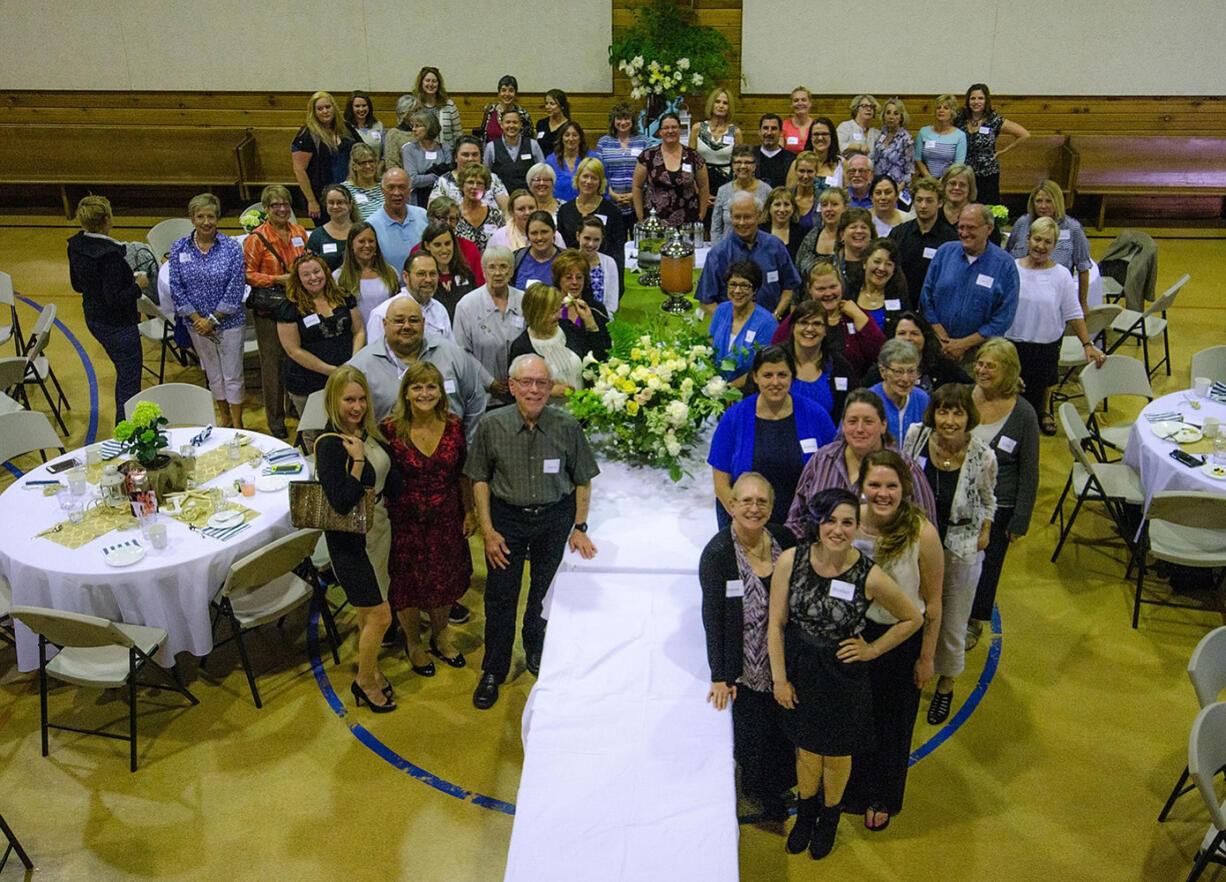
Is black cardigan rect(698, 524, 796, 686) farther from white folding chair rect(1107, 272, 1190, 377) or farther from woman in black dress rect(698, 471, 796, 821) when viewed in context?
white folding chair rect(1107, 272, 1190, 377)

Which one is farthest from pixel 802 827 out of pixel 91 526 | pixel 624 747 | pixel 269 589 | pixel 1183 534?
pixel 91 526

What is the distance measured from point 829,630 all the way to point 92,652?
3.29 meters

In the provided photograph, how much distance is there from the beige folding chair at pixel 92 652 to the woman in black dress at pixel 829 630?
8.90ft

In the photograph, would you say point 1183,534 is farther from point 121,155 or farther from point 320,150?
point 121,155

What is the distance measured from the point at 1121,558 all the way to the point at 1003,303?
1619 millimetres

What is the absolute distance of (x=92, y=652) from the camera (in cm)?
480

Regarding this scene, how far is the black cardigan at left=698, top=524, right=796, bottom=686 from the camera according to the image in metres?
3.76

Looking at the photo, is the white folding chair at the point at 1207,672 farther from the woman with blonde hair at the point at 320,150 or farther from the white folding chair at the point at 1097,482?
the woman with blonde hair at the point at 320,150

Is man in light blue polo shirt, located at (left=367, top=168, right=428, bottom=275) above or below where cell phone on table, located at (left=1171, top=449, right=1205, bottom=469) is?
above

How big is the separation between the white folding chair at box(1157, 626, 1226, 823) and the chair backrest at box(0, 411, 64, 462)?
18.9ft

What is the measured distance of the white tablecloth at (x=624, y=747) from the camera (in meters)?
3.30

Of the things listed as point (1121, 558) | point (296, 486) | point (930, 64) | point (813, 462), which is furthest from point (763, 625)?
point (930, 64)

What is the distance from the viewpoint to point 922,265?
21.6ft

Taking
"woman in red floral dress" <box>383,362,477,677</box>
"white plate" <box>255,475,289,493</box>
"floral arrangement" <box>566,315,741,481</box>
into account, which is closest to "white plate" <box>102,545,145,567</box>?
"white plate" <box>255,475,289,493</box>
